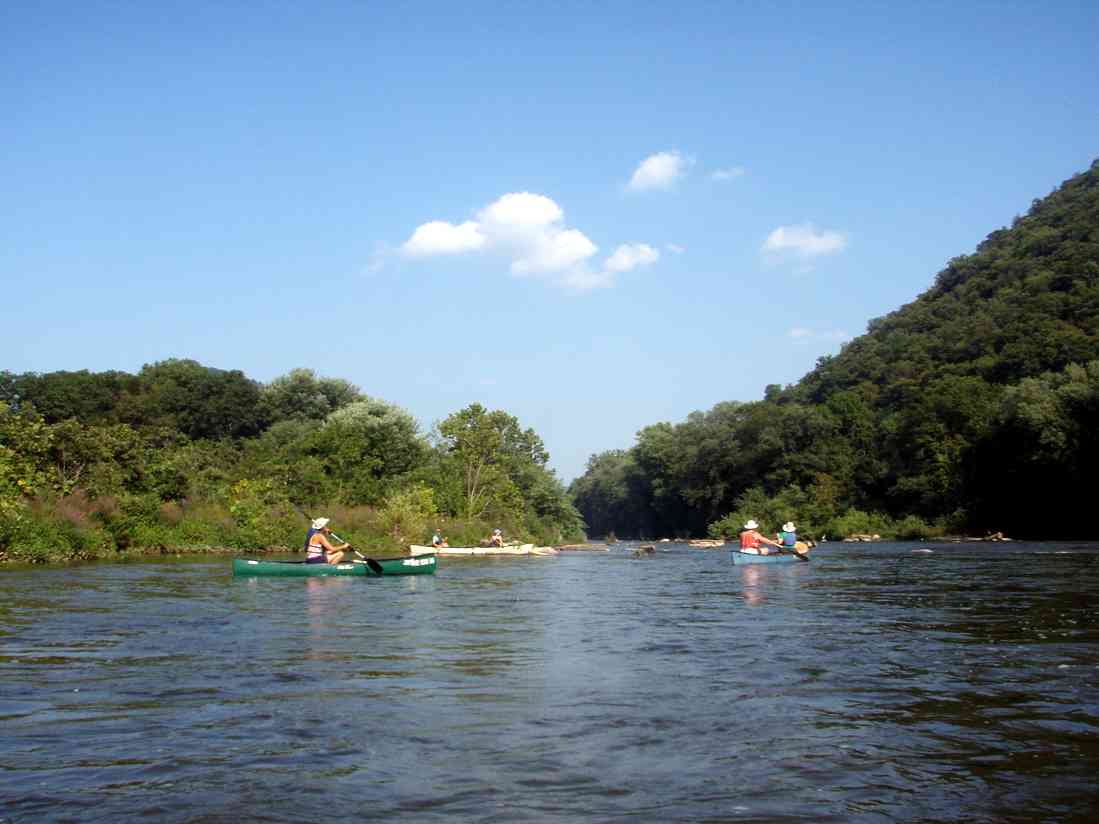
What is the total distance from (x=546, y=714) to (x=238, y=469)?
4000 cm

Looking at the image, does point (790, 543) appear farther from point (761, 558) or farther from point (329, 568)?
point (329, 568)

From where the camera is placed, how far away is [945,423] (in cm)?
6725

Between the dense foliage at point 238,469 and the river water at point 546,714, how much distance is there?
15.7 m

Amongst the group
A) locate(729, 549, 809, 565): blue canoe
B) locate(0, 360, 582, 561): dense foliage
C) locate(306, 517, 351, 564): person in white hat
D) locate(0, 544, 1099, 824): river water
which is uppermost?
locate(0, 360, 582, 561): dense foliage

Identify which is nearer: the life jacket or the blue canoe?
the life jacket

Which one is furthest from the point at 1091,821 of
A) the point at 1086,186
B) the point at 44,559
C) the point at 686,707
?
the point at 1086,186

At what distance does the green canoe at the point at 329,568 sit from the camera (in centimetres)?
2284

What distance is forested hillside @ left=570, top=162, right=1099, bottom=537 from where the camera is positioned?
54.4 m

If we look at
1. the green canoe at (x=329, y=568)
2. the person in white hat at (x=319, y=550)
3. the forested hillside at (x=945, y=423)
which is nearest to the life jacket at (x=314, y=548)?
the person in white hat at (x=319, y=550)

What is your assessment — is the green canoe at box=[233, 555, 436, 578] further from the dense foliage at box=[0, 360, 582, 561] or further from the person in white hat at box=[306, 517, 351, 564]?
the dense foliage at box=[0, 360, 582, 561]

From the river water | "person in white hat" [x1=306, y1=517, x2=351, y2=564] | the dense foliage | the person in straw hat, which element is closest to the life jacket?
"person in white hat" [x1=306, y1=517, x2=351, y2=564]

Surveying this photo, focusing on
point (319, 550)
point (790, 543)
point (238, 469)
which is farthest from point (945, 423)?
point (319, 550)

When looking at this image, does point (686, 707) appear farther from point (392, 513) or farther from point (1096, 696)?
point (392, 513)

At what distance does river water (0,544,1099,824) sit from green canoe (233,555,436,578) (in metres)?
7.18
